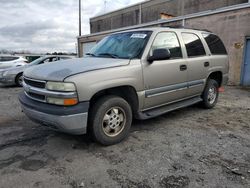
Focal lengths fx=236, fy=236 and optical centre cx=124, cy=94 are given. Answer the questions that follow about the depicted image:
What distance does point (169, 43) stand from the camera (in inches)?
184

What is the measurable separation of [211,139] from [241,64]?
26.2 ft

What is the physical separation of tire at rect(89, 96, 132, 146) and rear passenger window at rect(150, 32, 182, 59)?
130cm

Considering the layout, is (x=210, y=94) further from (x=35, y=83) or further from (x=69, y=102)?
(x=35, y=83)

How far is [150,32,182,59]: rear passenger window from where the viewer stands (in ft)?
14.4

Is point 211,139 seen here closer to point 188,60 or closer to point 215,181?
point 215,181

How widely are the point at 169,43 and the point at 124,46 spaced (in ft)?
3.08

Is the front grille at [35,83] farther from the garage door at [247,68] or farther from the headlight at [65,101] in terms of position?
the garage door at [247,68]

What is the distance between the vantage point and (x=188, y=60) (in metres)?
4.96

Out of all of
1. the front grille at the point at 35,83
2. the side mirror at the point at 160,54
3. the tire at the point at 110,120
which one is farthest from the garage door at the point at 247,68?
the front grille at the point at 35,83

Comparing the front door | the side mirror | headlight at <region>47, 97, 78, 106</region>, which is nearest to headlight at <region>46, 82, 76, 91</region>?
headlight at <region>47, 97, 78, 106</region>

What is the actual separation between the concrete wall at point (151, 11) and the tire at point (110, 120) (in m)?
22.3

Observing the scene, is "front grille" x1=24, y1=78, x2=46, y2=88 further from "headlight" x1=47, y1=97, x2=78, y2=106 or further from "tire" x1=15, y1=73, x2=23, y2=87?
"tire" x1=15, y1=73, x2=23, y2=87

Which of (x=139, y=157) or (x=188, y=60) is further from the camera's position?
(x=188, y=60)

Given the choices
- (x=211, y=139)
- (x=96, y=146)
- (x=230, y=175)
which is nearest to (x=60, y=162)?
(x=96, y=146)
